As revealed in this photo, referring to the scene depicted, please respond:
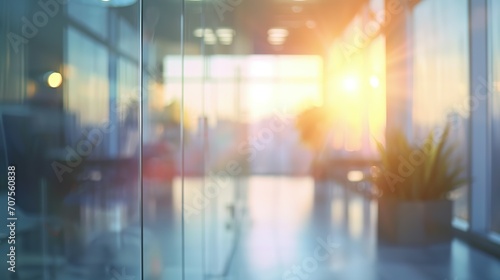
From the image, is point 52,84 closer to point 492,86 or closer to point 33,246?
point 33,246

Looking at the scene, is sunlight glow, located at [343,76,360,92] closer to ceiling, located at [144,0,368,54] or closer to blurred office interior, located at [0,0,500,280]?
blurred office interior, located at [0,0,500,280]

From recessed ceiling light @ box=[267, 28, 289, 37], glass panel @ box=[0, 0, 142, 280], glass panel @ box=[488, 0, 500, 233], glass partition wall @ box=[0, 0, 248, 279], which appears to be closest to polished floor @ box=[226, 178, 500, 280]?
glass partition wall @ box=[0, 0, 248, 279]

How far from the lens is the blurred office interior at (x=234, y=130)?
257 centimetres

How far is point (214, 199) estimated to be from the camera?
2.91m

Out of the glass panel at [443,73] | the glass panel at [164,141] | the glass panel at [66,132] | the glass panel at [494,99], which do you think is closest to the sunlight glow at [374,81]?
the glass panel at [443,73]

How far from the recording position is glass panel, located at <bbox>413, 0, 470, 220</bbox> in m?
3.09

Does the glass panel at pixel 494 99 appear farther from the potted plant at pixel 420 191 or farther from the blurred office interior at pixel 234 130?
the potted plant at pixel 420 191

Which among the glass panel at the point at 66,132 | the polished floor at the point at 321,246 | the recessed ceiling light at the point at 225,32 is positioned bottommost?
the polished floor at the point at 321,246

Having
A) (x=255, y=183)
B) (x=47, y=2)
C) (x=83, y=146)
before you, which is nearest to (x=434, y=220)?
(x=255, y=183)

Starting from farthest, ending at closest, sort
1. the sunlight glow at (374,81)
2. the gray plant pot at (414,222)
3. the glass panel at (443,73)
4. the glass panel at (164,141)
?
the gray plant pot at (414,222), the glass panel at (443,73), the sunlight glow at (374,81), the glass panel at (164,141)

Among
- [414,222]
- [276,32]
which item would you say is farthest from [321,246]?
[276,32]

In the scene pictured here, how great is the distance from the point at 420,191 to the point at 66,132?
226 cm

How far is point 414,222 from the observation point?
3.24 m

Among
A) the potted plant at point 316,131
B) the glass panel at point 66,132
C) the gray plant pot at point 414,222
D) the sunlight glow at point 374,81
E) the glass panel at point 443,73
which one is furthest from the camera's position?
the gray plant pot at point 414,222
